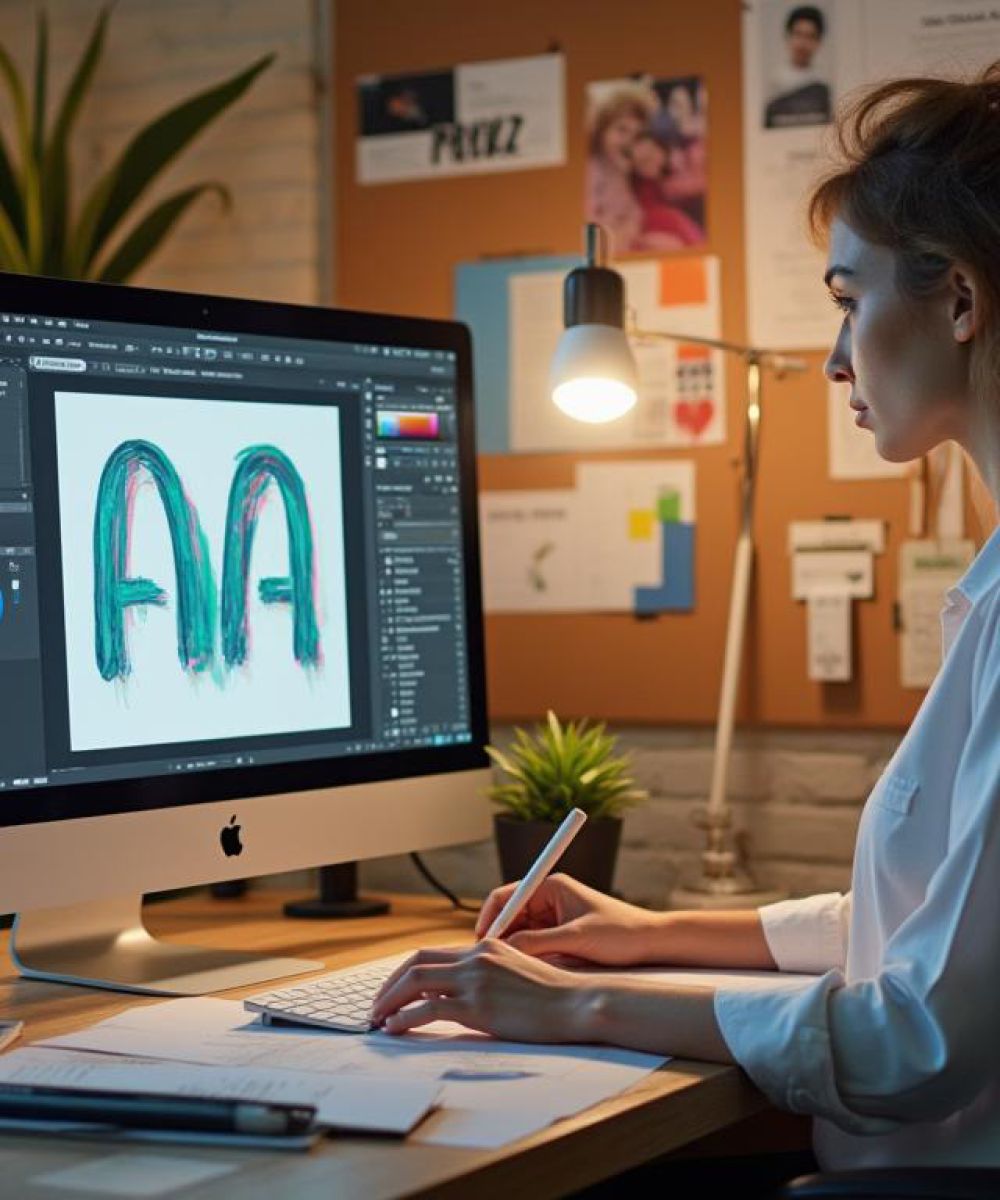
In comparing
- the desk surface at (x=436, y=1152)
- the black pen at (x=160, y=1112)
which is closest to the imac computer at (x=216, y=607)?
the desk surface at (x=436, y=1152)

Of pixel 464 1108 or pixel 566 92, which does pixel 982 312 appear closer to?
pixel 464 1108

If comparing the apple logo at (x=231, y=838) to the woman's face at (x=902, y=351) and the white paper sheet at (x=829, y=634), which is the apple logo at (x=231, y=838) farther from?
the white paper sheet at (x=829, y=634)

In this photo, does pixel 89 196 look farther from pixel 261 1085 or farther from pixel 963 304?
pixel 261 1085

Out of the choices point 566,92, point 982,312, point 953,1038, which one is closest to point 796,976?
point 953,1038

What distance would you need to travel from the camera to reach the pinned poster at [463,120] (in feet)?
7.46

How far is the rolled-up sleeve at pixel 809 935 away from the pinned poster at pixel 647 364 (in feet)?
2.50

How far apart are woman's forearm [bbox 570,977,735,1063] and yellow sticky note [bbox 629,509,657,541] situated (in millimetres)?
984

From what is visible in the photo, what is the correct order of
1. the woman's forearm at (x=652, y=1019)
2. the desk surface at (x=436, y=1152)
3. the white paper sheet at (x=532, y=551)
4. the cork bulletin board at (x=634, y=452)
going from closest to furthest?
1. the desk surface at (x=436, y=1152)
2. the woman's forearm at (x=652, y=1019)
3. the cork bulletin board at (x=634, y=452)
4. the white paper sheet at (x=532, y=551)

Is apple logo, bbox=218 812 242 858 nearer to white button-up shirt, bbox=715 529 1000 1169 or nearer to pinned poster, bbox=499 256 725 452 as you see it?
white button-up shirt, bbox=715 529 1000 1169

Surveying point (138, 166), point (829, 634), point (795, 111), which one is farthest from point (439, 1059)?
point (138, 166)

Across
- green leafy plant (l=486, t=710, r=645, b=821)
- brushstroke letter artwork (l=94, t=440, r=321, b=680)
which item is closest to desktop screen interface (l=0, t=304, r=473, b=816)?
brushstroke letter artwork (l=94, t=440, r=321, b=680)

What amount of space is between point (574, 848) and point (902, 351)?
68 cm

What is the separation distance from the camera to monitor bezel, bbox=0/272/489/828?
1.51 meters

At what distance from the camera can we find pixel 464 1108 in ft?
3.76
